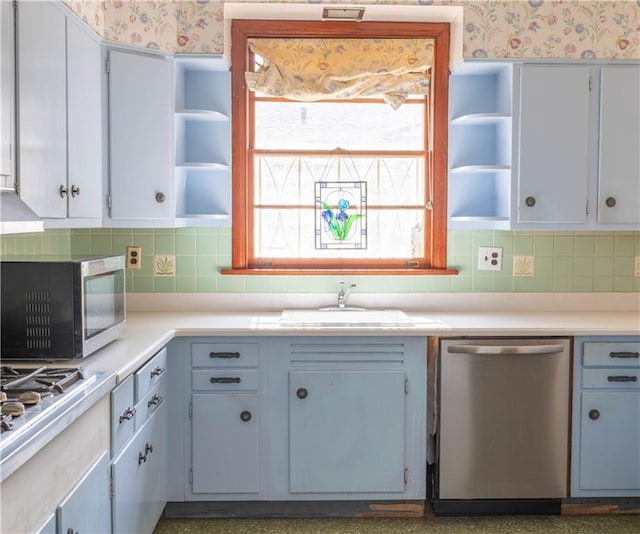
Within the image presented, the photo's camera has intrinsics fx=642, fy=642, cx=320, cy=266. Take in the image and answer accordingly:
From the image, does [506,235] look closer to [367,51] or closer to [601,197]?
[601,197]

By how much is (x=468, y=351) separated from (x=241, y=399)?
99 centimetres

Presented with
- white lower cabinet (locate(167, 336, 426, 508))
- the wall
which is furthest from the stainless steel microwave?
the wall

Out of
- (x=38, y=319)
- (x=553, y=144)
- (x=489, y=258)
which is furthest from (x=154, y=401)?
(x=553, y=144)

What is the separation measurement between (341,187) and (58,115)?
60.2 inches

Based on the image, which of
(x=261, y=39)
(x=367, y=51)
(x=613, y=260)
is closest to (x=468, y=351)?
(x=613, y=260)

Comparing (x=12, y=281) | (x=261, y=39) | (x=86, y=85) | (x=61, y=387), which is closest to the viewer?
(x=61, y=387)

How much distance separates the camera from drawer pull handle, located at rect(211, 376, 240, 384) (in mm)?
2744

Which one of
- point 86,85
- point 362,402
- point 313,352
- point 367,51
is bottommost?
point 362,402

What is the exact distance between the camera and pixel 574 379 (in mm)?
2781

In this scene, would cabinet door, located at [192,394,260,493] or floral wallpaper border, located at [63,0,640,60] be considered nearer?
cabinet door, located at [192,394,260,493]

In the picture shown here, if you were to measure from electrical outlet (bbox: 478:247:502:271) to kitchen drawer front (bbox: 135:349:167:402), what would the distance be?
1.69 meters

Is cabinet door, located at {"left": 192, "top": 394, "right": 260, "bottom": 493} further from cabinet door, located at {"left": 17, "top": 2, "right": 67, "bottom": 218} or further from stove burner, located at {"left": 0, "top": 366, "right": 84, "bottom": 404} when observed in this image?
cabinet door, located at {"left": 17, "top": 2, "right": 67, "bottom": 218}

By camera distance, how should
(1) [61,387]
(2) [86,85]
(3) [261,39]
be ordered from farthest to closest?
(3) [261,39]
(2) [86,85]
(1) [61,387]

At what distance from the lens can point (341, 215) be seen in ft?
11.1
